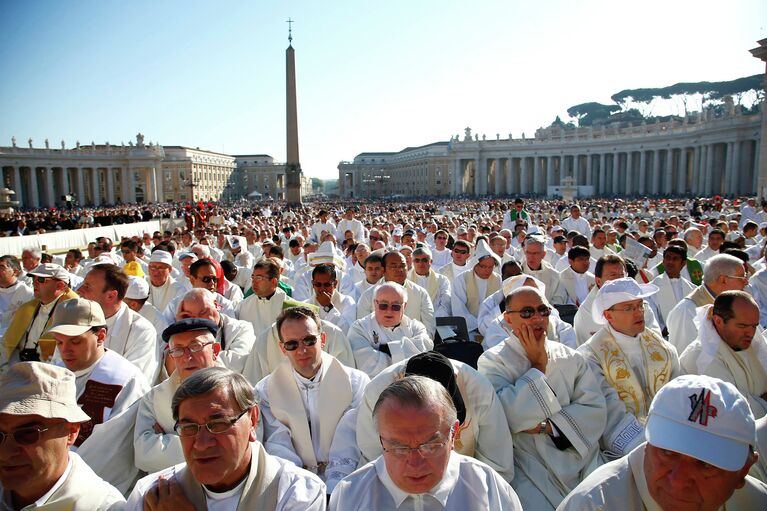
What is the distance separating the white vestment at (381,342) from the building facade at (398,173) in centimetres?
9461

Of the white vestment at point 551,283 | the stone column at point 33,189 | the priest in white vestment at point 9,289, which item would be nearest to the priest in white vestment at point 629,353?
the white vestment at point 551,283

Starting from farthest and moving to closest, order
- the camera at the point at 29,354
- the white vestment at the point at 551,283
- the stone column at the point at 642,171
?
the stone column at the point at 642,171, the white vestment at the point at 551,283, the camera at the point at 29,354

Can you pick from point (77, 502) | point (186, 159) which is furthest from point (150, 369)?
point (186, 159)

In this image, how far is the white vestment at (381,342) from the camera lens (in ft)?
15.4

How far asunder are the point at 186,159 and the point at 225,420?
106 meters

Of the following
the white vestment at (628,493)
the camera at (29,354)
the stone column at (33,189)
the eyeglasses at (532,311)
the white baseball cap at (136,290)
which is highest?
the stone column at (33,189)

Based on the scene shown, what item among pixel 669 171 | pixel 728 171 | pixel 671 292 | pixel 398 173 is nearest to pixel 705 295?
pixel 671 292

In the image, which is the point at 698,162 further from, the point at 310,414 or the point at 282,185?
the point at 282,185

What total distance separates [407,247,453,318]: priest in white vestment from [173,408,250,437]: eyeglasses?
5704 mm

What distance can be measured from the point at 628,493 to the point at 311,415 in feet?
6.77

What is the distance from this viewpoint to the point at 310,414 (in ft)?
11.9

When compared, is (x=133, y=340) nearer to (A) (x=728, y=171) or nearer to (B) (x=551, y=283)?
(B) (x=551, y=283)

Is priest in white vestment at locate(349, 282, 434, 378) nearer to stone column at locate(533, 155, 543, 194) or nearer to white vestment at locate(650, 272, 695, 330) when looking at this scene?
white vestment at locate(650, 272, 695, 330)

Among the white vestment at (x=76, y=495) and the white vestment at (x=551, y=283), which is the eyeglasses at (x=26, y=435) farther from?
the white vestment at (x=551, y=283)
